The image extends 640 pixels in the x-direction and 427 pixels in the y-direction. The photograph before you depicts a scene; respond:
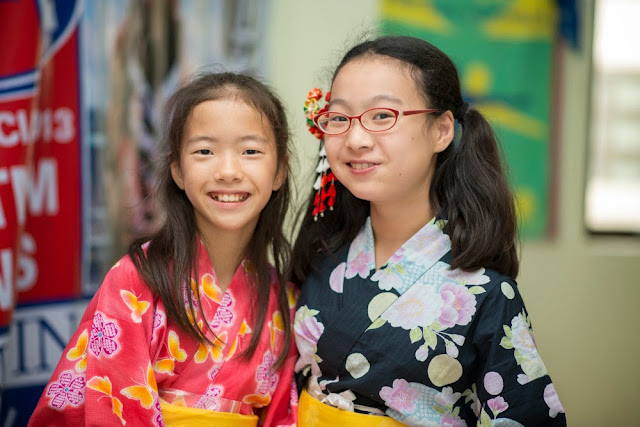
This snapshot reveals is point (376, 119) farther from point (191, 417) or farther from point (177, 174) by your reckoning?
point (191, 417)

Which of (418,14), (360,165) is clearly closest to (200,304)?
(360,165)

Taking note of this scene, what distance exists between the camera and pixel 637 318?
3637 mm

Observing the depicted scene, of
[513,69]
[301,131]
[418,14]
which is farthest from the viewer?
[513,69]

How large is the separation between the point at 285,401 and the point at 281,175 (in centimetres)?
64

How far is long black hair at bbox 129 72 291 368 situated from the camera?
1728mm

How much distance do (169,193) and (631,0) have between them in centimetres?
306

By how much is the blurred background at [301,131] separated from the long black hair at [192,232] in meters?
0.24

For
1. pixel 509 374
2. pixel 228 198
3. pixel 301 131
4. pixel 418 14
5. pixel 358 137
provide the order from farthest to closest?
1. pixel 418 14
2. pixel 301 131
3. pixel 228 198
4. pixel 358 137
5. pixel 509 374

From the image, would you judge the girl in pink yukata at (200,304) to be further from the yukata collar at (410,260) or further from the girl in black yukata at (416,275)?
the yukata collar at (410,260)

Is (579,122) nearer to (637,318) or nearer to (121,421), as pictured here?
(637,318)

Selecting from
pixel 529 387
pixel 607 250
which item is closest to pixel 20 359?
pixel 529 387

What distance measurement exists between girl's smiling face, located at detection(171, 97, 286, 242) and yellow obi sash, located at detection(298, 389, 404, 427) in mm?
515

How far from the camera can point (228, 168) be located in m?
1.72

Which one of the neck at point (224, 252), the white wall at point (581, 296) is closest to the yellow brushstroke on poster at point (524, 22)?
the white wall at point (581, 296)
